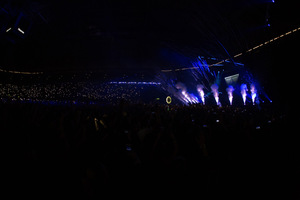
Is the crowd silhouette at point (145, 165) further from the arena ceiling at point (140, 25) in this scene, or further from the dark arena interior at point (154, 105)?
the arena ceiling at point (140, 25)

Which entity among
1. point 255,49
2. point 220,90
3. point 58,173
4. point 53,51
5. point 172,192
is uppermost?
point 53,51

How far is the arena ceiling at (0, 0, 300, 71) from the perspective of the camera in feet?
29.6

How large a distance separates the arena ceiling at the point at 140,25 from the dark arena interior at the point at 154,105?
0.29ft

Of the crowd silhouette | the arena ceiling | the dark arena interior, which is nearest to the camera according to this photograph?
the crowd silhouette

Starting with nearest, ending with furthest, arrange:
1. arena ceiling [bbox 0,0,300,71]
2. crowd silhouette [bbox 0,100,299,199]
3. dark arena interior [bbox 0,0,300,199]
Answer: crowd silhouette [bbox 0,100,299,199]
dark arena interior [bbox 0,0,300,199]
arena ceiling [bbox 0,0,300,71]

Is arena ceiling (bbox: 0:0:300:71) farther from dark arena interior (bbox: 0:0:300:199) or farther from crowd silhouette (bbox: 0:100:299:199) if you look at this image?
crowd silhouette (bbox: 0:100:299:199)

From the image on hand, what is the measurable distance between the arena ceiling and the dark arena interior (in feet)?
0.29

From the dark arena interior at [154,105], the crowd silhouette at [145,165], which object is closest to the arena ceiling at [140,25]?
the dark arena interior at [154,105]

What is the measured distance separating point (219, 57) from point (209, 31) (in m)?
8.11

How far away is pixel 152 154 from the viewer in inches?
87.2

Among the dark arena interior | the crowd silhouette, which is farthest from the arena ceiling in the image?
the crowd silhouette

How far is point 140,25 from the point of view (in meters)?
12.1

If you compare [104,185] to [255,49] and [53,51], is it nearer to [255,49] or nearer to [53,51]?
[255,49]

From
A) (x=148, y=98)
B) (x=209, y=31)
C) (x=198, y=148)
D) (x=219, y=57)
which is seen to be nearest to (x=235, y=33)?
(x=209, y=31)
